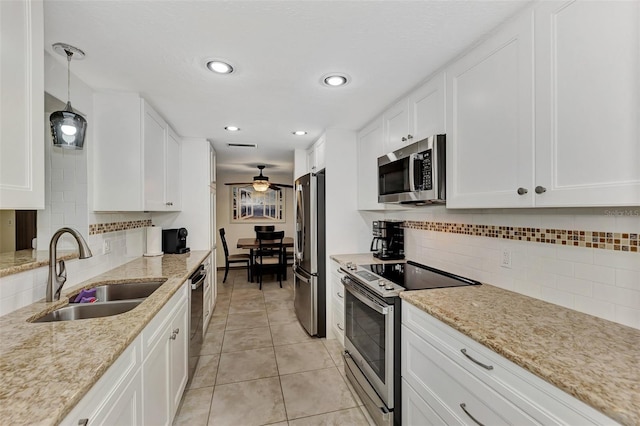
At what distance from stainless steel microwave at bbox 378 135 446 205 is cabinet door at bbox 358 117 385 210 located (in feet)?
1.70

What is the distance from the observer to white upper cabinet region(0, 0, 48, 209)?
97 centimetres

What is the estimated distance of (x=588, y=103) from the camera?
3.41 feet

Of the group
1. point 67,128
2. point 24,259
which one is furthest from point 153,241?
point 67,128

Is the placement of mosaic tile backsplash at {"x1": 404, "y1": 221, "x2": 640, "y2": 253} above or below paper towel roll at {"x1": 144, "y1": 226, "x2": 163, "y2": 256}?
above

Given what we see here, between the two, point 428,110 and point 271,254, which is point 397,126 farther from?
point 271,254

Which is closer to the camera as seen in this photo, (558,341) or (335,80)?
(558,341)

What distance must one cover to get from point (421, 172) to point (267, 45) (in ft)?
3.86

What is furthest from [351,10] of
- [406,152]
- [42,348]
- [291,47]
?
[42,348]

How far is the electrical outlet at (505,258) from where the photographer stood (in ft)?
5.56

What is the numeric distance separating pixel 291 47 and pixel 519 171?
4.25ft

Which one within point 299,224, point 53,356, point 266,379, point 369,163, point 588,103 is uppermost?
point 369,163

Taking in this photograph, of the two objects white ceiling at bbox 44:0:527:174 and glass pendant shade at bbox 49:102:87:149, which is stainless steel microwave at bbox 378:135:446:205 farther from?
glass pendant shade at bbox 49:102:87:149

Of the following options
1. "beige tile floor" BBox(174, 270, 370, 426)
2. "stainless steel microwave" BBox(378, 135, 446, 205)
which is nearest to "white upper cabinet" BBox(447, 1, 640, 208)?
"stainless steel microwave" BBox(378, 135, 446, 205)

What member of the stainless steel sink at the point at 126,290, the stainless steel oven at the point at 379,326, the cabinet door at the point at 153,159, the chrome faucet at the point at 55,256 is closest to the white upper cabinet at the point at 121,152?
the cabinet door at the point at 153,159
